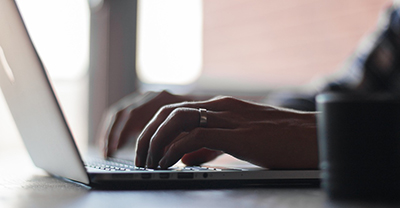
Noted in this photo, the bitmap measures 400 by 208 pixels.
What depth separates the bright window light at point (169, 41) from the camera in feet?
10.4

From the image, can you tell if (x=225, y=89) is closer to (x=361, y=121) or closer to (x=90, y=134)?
(x=90, y=134)

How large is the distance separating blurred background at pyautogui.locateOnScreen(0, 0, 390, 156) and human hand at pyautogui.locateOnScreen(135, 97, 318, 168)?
2312mm

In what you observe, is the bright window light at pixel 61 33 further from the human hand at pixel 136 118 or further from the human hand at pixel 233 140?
the human hand at pixel 233 140

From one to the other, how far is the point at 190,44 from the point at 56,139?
2.97m

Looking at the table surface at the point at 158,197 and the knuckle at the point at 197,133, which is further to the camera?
→ the knuckle at the point at 197,133

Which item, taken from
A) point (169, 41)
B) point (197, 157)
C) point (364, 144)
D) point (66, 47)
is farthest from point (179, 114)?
point (169, 41)

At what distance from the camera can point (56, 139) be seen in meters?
0.48

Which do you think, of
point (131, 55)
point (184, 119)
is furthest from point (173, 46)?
point (184, 119)

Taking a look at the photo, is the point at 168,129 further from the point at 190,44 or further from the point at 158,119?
the point at 190,44

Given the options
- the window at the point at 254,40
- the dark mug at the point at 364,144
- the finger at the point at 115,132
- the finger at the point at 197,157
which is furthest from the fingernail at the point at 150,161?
the window at the point at 254,40

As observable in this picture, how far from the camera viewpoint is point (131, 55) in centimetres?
308

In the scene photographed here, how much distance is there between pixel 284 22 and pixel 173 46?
98cm

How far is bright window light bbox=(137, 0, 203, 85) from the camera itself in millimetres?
3160

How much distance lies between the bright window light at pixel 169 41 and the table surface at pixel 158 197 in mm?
2686
